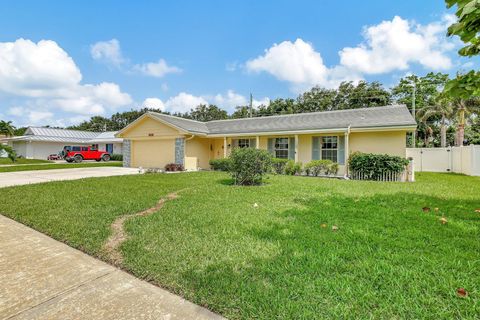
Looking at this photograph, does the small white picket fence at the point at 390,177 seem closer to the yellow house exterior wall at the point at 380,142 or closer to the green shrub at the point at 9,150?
the yellow house exterior wall at the point at 380,142

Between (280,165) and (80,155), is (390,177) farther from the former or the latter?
(80,155)

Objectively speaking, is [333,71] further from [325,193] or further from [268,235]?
[268,235]

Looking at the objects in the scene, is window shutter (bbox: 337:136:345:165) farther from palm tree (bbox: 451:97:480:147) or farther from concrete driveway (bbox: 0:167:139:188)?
concrete driveway (bbox: 0:167:139:188)

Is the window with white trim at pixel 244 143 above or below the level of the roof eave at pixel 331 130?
below

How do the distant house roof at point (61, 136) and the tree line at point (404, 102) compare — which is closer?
the tree line at point (404, 102)

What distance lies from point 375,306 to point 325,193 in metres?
5.69

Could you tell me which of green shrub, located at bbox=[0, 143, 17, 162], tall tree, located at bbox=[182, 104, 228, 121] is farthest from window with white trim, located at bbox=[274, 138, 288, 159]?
tall tree, located at bbox=[182, 104, 228, 121]

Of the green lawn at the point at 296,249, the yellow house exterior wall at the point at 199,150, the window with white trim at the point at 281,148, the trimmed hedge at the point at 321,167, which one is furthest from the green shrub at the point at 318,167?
the yellow house exterior wall at the point at 199,150

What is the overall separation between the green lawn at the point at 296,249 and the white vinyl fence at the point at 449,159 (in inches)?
345

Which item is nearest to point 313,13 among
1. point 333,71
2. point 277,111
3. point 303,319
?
point 303,319

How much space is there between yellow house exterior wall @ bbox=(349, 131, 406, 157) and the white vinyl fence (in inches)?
Result: 148

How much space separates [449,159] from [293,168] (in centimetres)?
1074

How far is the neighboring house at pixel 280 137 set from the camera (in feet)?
44.0

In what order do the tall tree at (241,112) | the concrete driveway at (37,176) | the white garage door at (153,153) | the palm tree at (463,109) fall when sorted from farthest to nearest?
the tall tree at (241,112)
the palm tree at (463,109)
the white garage door at (153,153)
the concrete driveway at (37,176)
